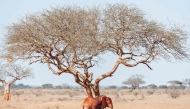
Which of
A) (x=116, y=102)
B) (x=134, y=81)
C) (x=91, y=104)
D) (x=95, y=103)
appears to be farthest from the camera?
(x=134, y=81)

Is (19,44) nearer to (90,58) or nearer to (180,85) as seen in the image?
(90,58)

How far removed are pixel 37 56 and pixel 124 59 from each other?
4.57 meters

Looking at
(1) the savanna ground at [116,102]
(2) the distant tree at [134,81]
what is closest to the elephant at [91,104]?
(1) the savanna ground at [116,102]

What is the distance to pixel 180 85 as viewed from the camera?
9638 cm

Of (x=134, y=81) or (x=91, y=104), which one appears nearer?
(x=91, y=104)

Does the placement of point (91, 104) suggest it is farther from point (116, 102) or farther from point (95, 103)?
point (116, 102)

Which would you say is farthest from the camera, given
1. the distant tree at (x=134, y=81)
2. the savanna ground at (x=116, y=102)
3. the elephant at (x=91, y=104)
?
the distant tree at (x=134, y=81)

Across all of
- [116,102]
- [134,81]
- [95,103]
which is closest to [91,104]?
[95,103]

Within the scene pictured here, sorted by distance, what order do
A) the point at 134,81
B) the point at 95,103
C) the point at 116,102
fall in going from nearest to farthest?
1. the point at 95,103
2. the point at 116,102
3. the point at 134,81

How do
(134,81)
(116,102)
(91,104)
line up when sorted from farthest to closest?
1. (134,81)
2. (116,102)
3. (91,104)

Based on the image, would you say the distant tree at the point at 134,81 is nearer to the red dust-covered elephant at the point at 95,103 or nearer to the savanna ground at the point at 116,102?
the savanna ground at the point at 116,102

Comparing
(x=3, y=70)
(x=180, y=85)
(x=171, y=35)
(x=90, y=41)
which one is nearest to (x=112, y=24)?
(x=90, y=41)

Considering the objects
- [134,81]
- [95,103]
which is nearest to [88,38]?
[95,103]

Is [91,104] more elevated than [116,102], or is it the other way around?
[116,102]
